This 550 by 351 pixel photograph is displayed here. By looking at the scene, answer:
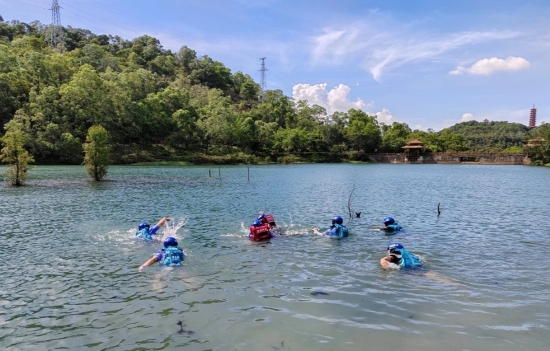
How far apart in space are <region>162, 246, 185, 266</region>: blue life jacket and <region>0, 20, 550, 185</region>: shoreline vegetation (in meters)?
34.8

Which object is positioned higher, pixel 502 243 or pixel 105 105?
pixel 105 105

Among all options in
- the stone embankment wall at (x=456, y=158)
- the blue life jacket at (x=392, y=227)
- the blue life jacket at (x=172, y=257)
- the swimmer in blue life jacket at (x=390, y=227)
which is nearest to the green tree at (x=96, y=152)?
the blue life jacket at (x=172, y=257)

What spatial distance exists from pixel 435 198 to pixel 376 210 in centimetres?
1119

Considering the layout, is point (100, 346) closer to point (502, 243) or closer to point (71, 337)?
point (71, 337)

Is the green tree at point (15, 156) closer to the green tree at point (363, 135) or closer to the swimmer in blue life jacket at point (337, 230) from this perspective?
the swimmer in blue life jacket at point (337, 230)

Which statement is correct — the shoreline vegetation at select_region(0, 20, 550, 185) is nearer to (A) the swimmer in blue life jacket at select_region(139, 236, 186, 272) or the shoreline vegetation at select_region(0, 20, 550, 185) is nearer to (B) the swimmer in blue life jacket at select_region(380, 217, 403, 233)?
(A) the swimmer in blue life jacket at select_region(139, 236, 186, 272)

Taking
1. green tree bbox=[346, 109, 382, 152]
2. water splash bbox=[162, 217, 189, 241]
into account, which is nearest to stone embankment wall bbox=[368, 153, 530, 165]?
green tree bbox=[346, 109, 382, 152]

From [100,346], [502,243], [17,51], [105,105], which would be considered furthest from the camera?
[17,51]

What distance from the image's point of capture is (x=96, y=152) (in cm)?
4712

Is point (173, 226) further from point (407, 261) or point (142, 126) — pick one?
point (142, 126)

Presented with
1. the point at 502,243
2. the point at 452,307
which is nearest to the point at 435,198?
the point at 502,243

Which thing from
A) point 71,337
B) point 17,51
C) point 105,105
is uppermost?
point 17,51

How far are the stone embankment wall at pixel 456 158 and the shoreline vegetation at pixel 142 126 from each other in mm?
1367

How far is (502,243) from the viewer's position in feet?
60.9
